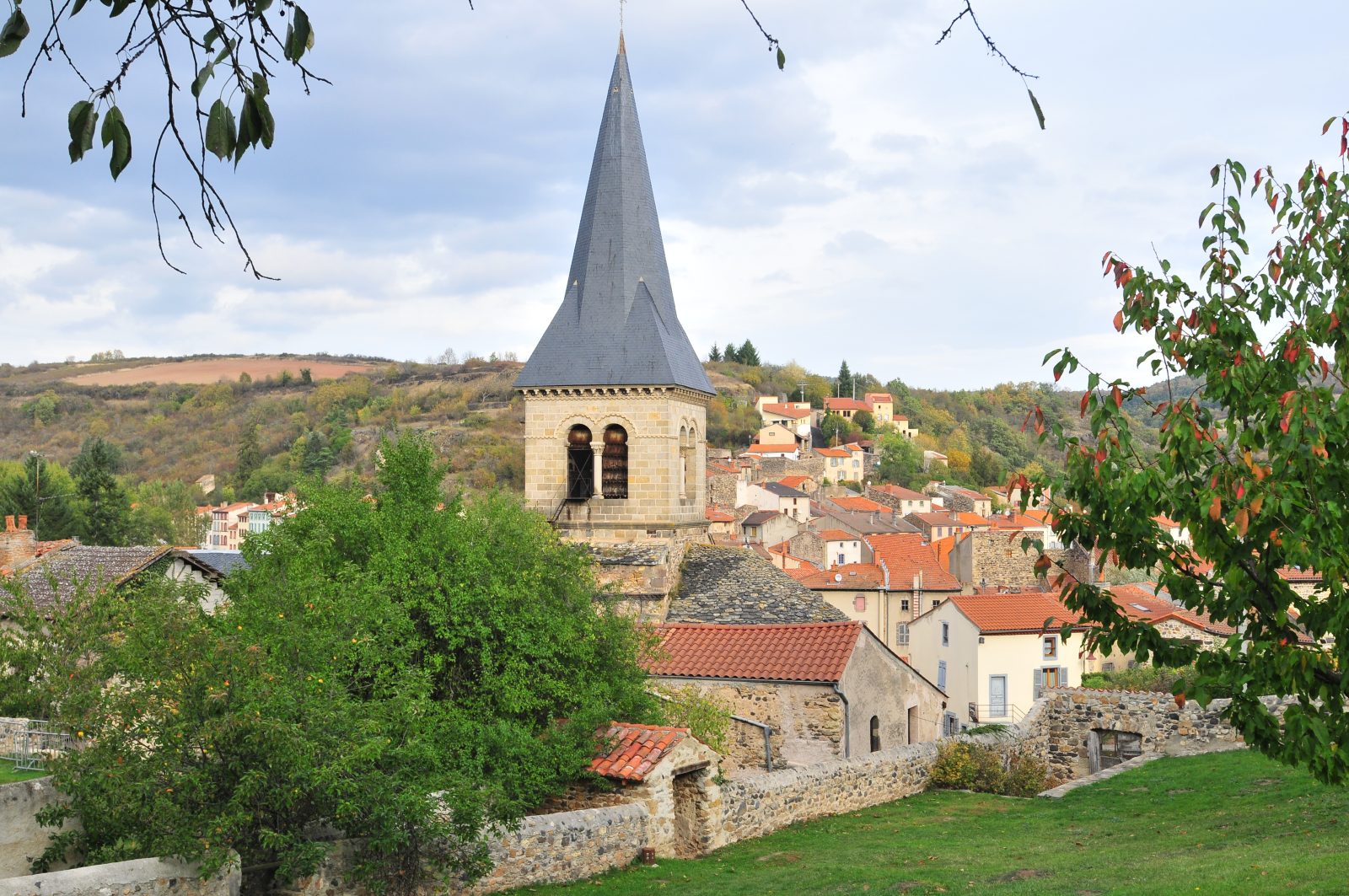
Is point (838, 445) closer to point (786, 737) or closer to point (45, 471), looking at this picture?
point (45, 471)

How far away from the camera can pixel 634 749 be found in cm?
1354

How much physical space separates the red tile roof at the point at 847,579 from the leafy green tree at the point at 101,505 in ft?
106

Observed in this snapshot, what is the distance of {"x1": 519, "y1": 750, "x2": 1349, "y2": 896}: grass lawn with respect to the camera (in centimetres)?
1045

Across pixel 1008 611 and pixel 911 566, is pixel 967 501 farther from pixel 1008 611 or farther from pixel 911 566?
pixel 1008 611

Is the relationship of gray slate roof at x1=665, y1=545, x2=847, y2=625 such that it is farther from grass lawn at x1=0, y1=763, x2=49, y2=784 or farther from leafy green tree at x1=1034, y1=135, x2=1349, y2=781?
leafy green tree at x1=1034, y1=135, x2=1349, y2=781

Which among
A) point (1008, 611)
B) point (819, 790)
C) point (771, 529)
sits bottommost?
point (771, 529)

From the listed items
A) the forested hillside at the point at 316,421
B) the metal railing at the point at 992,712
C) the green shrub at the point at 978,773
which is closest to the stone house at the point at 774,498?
the forested hillside at the point at 316,421

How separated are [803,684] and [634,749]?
5262 mm

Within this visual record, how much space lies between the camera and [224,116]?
11.4 ft

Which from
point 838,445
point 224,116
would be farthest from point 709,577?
point 838,445

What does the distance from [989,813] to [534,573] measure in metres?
7.23

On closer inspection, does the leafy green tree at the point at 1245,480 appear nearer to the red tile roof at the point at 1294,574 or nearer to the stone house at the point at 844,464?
the red tile roof at the point at 1294,574

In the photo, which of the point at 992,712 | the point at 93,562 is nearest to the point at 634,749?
the point at 93,562

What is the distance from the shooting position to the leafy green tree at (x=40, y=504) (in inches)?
1959
